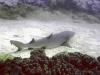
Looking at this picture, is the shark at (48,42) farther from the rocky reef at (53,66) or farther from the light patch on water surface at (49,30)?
the rocky reef at (53,66)

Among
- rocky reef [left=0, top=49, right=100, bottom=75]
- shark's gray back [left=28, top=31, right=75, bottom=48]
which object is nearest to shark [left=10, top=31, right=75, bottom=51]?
shark's gray back [left=28, top=31, right=75, bottom=48]

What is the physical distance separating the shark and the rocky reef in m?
3.14

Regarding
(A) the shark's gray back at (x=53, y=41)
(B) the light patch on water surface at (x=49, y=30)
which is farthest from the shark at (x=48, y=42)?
(B) the light patch on water surface at (x=49, y=30)

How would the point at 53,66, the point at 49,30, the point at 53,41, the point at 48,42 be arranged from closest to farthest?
the point at 53,66
the point at 48,42
the point at 53,41
the point at 49,30

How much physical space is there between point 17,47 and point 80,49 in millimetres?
1650

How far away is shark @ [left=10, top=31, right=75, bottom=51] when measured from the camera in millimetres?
7316

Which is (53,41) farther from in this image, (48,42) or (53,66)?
(53,66)

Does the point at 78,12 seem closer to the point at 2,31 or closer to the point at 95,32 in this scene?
the point at 95,32

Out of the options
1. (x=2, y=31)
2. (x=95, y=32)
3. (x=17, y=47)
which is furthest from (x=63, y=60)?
(x=95, y=32)

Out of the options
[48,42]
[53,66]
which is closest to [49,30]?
[48,42]

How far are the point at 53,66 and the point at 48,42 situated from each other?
387cm

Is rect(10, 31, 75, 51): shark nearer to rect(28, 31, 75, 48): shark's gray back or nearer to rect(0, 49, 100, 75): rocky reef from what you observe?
rect(28, 31, 75, 48): shark's gray back

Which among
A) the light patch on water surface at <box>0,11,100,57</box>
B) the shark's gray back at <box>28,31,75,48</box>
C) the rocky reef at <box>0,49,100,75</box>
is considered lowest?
the light patch on water surface at <box>0,11,100,57</box>

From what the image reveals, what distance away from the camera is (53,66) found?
392 centimetres
